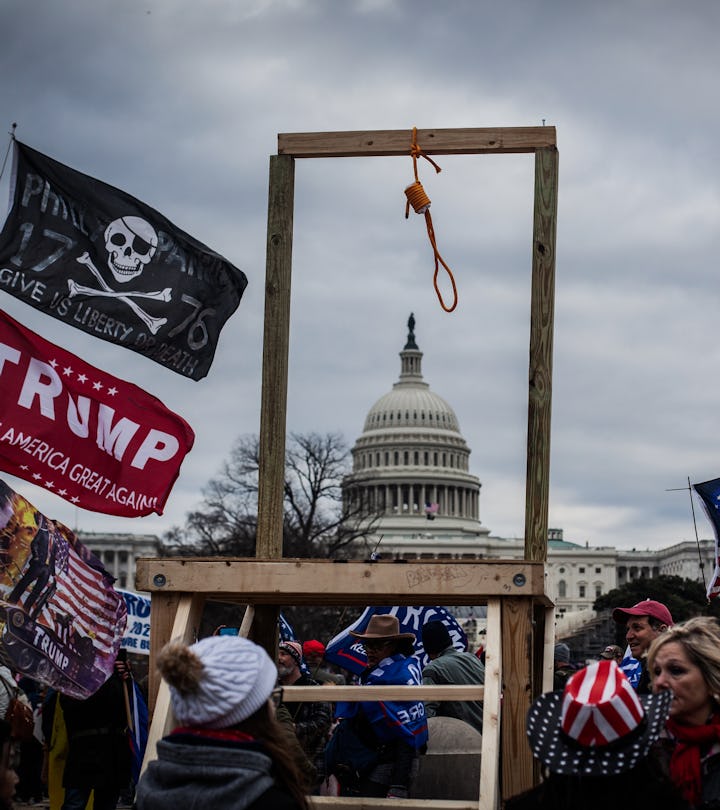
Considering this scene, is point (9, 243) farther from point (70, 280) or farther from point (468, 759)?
point (468, 759)

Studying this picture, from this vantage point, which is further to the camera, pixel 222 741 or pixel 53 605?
pixel 53 605

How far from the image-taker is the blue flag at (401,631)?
9.44 metres

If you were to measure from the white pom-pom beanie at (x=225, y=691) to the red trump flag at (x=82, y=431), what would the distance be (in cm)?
309

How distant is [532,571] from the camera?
5.65 m

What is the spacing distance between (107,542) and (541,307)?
135 m

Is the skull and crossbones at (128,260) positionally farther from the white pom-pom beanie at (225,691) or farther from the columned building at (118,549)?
the columned building at (118,549)

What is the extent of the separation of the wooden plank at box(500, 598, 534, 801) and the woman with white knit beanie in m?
1.52

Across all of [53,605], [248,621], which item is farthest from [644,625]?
[53,605]

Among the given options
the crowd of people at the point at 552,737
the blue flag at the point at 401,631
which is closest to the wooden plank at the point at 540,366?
the crowd of people at the point at 552,737

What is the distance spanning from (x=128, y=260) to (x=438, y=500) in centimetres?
13530

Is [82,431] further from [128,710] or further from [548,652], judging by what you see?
[548,652]

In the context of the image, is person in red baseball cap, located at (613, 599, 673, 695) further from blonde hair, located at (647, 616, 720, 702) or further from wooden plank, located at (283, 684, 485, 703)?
blonde hair, located at (647, 616, 720, 702)

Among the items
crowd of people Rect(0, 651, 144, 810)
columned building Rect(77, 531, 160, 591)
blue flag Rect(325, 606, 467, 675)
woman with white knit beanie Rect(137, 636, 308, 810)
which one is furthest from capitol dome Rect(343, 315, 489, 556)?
woman with white knit beanie Rect(137, 636, 308, 810)

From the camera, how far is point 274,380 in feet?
21.2
